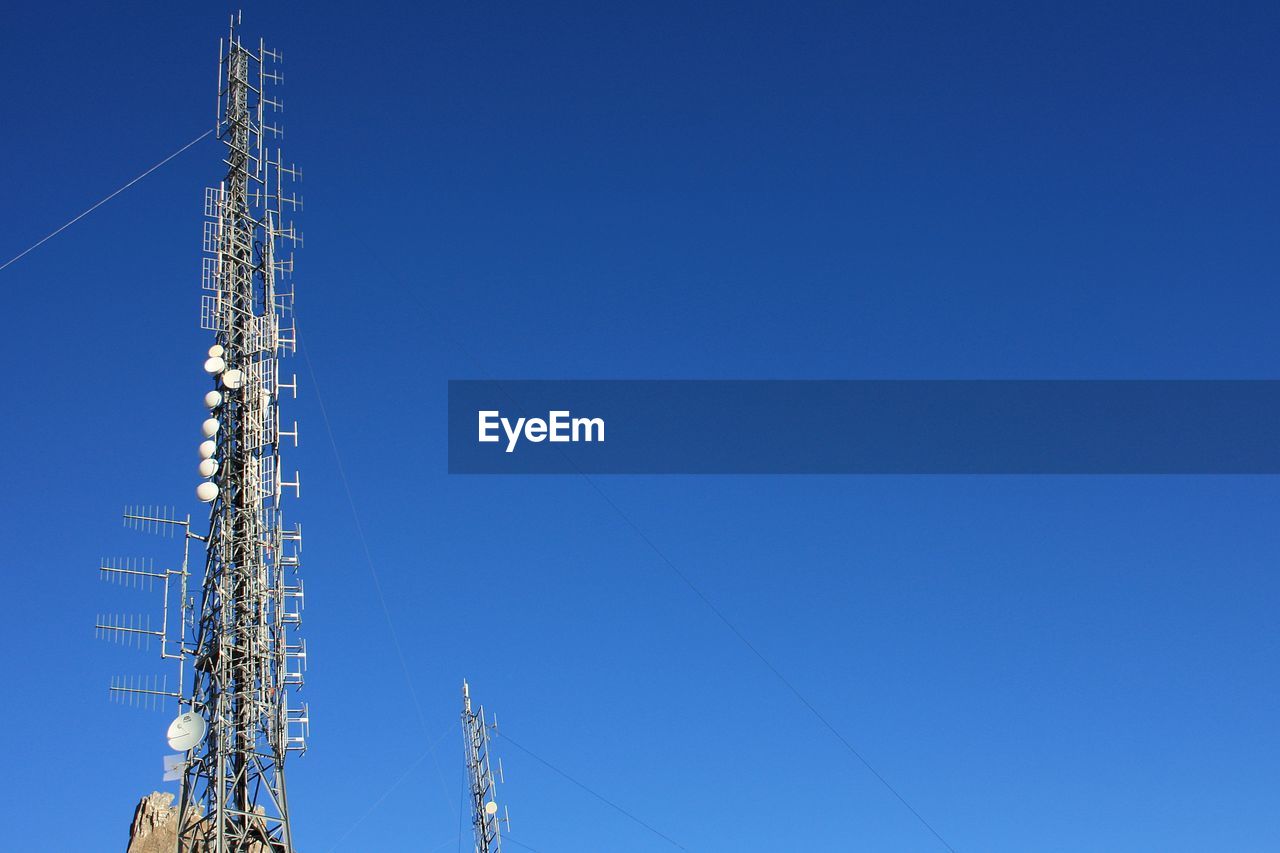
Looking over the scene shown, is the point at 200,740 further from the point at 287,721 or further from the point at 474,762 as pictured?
the point at 474,762

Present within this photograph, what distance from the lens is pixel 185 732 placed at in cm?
4062

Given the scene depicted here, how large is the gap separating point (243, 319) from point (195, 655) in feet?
32.8

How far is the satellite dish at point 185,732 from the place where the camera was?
40.5 m

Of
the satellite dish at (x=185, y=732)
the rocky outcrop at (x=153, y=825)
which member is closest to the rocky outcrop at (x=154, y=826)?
the rocky outcrop at (x=153, y=825)

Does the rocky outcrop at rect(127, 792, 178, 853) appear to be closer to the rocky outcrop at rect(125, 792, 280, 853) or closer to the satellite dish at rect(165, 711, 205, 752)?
the rocky outcrop at rect(125, 792, 280, 853)

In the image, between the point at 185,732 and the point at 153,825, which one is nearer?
the point at 185,732

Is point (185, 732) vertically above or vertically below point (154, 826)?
below

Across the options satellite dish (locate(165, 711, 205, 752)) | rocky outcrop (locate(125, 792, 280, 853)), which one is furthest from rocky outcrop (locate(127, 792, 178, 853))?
satellite dish (locate(165, 711, 205, 752))

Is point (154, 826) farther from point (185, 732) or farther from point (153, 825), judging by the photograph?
point (185, 732)

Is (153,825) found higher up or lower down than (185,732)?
higher up

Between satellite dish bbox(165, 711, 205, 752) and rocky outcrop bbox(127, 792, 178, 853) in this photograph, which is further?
rocky outcrop bbox(127, 792, 178, 853)

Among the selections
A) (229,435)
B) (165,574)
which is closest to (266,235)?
(229,435)

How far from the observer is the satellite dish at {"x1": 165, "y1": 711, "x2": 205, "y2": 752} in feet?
133

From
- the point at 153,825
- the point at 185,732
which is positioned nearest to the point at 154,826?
the point at 153,825
